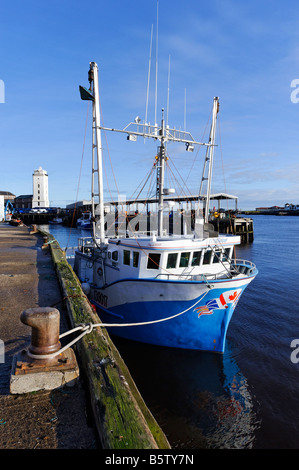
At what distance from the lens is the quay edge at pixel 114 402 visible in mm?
2891

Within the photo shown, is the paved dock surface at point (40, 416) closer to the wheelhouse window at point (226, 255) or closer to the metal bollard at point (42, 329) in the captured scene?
the metal bollard at point (42, 329)

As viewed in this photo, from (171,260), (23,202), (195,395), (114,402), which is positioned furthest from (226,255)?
(23,202)

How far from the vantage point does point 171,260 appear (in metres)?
11.1

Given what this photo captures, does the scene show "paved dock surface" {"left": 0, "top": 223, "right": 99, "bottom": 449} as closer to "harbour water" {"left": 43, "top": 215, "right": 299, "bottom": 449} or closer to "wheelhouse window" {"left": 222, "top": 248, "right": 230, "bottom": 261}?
"harbour water" {"left": 43, "top": 215, "right": 299, "bottom": 449}

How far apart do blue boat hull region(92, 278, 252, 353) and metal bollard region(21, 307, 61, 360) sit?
21.6 feet

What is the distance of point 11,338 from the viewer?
5.22m

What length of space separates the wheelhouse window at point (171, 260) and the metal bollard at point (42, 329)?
Result: 747 centimetres

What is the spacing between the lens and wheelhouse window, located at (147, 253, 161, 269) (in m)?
11.0

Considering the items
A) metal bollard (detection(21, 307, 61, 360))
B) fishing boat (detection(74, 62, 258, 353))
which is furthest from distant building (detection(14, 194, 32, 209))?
metal bollard (detection(21, 307, 61, 360))

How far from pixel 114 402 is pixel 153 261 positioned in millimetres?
7716

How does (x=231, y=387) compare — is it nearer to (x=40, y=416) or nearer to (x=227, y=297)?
(x=227, y=297)
